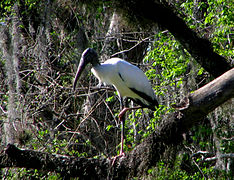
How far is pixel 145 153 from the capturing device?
9.76ft

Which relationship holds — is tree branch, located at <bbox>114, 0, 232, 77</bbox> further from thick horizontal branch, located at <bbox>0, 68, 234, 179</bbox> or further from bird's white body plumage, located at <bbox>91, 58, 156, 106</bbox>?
bird's white body plumage, located at <bbox>91, 58, 156, 106</bbox>

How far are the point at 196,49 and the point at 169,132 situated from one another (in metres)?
1.05

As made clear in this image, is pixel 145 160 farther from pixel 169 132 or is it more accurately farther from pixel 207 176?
pixel 207 176

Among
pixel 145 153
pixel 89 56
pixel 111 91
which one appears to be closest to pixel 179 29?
pixel 145 153

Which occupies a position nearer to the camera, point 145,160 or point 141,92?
point 145,160

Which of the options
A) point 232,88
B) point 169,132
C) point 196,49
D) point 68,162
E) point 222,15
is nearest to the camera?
point 232,88

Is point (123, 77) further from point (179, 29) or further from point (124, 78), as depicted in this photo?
point (179, 29)

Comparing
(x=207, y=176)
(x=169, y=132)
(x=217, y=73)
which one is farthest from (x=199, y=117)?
(x=207, y=176)

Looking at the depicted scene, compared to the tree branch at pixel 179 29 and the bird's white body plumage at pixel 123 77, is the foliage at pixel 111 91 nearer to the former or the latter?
the bird's white body plumage at pixel 123 77

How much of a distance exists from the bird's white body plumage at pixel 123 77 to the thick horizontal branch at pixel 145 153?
5.22 ft

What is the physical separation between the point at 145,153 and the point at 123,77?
1793 millimetres

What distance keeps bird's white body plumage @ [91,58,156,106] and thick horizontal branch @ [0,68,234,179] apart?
1.59 meters

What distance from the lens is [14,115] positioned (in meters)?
4.71

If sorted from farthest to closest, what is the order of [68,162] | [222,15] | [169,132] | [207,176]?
[207,176]
[222,15]
[68,162]
[169,132]
